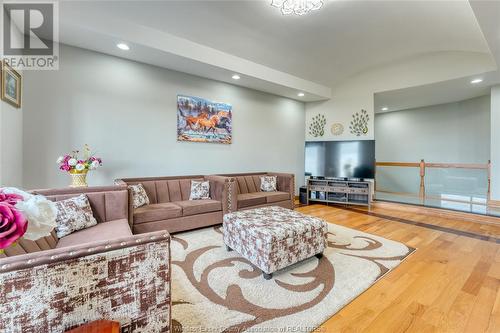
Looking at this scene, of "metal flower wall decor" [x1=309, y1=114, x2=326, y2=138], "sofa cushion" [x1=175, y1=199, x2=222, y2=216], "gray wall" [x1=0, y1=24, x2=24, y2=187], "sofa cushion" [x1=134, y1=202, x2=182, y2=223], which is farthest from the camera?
"metal flower wall decor" [x1=309, y1=114, x2=326, y2=138]

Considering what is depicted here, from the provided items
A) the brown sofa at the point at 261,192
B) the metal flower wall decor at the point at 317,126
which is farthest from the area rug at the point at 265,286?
the metal flower wall decor at the point at 317,126

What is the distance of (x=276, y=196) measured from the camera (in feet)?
14.1

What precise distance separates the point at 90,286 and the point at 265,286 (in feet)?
4.54

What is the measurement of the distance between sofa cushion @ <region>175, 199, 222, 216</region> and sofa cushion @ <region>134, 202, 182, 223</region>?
0.10 metres

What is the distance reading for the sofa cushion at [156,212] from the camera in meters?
2.89

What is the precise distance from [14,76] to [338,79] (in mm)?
5688

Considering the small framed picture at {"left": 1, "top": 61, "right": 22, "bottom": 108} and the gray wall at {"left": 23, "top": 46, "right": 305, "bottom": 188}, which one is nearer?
the small framed picture at {"left": 1, "top": 61, "right": 22, "bottom": 108}

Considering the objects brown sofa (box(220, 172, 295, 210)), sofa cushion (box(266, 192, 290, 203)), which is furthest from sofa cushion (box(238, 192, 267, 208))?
sofa cushion (box(266, 192, 290, 203))

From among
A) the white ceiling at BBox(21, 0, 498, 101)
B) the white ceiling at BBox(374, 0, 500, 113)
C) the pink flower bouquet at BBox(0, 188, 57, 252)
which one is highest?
the white ceiling at BBox(21, 0, 498, 101)

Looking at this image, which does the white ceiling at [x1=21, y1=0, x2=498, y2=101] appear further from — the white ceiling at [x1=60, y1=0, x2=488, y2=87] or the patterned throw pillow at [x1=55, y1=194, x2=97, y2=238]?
the patterned throw pillow at [x1=55, y1=194, x2=97, y2=238]

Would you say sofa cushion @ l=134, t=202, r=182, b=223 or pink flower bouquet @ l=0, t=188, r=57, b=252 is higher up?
pink flower bouquet @ l=0, t=188, r=57, b=252

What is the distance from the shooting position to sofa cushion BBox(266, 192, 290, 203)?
4.21 meters

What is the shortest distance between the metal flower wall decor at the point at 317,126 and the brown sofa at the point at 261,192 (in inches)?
77.6

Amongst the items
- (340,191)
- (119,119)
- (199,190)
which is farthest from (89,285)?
(340,191)
